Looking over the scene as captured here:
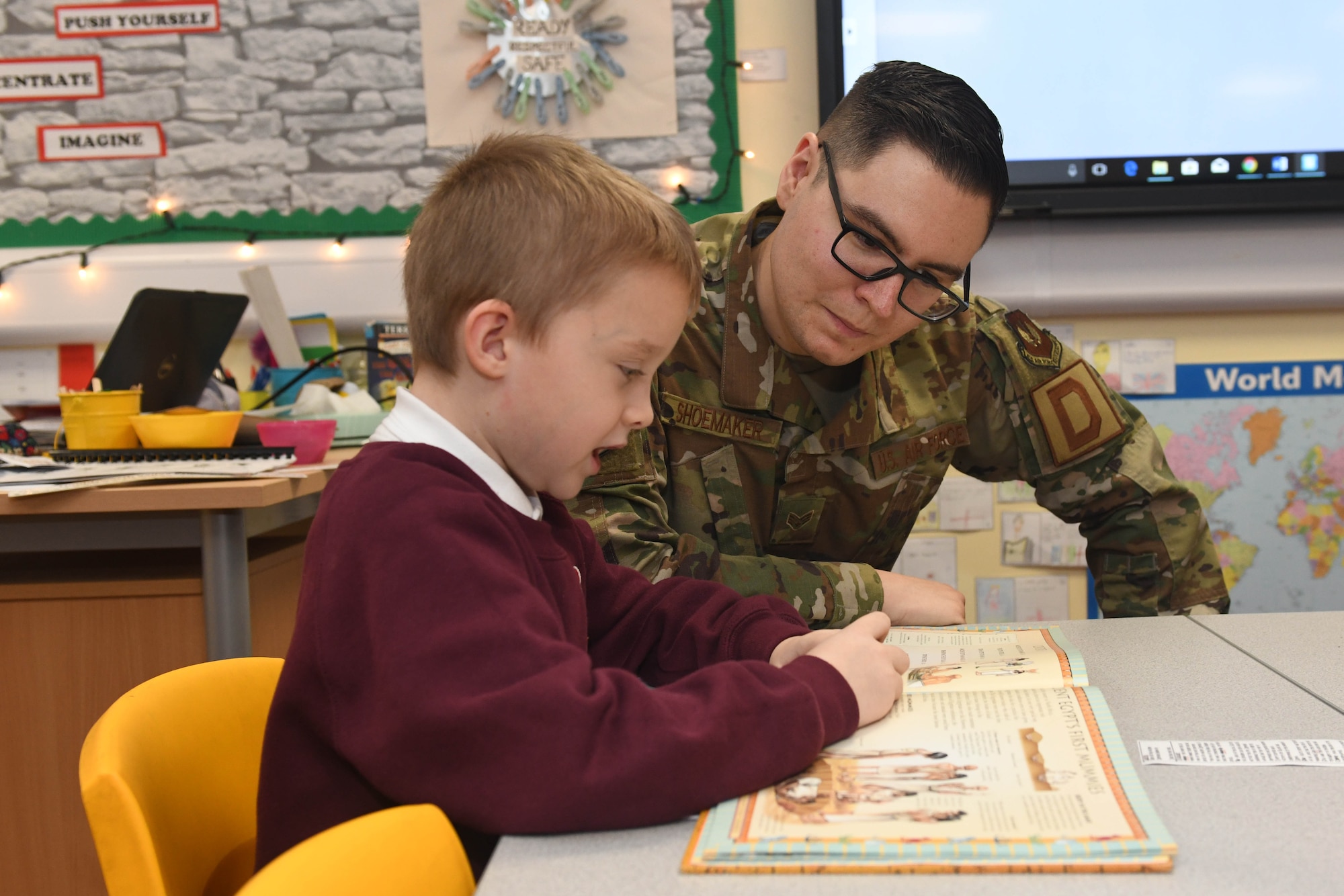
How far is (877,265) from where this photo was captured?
3.67 ft

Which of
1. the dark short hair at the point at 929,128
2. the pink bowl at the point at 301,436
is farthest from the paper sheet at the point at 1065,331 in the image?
the pink bowl at the point at 301,436

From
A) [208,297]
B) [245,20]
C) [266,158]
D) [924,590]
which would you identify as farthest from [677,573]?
[245,20]

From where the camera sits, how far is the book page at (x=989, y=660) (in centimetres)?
75

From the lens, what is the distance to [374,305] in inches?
84.2

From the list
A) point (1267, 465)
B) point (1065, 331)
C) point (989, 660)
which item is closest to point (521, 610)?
point (989, 660)

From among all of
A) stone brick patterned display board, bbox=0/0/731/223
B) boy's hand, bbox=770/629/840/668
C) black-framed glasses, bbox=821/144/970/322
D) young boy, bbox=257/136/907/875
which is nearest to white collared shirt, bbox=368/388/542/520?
young boy, bbox=257/136/907/875

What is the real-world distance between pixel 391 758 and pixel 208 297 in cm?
131

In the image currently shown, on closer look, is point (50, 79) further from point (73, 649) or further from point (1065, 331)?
point (1065, 331)

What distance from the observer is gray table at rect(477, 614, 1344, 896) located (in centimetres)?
47

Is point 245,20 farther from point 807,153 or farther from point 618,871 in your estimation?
point 618,871

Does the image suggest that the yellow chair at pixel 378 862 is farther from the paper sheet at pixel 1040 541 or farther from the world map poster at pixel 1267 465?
the world map poster at pixel 1267 465

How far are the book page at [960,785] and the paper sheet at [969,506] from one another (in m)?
1.47

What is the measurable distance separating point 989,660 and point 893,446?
1.81 feet

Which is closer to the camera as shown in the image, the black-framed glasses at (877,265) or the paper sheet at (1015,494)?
the black-framed glasses at (877,265)
